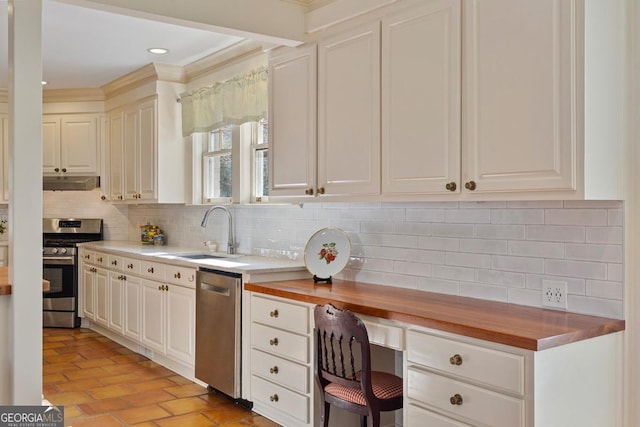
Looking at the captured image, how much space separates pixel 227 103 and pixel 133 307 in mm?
1938

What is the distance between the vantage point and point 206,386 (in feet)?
14.0

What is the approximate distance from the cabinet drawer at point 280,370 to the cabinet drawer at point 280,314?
196mm

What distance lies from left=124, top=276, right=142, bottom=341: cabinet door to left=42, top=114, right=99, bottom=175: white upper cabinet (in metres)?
1.97

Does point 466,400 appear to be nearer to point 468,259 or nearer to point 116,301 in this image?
point 468,259

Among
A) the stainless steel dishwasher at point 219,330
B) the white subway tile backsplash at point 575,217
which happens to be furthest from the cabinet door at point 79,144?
the white subway tile backsplash at point 575,217

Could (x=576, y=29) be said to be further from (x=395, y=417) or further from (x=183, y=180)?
(x=183, y=180)

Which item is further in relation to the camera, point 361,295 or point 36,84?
point 361,295

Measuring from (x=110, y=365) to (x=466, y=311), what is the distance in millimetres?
3436

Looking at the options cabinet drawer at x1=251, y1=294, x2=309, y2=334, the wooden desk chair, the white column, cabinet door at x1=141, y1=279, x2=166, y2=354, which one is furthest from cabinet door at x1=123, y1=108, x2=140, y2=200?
the wooden desk chair

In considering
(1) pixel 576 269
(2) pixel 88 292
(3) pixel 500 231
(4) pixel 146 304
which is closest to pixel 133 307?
(4) pixel 146 304

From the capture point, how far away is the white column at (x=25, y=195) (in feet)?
8.39

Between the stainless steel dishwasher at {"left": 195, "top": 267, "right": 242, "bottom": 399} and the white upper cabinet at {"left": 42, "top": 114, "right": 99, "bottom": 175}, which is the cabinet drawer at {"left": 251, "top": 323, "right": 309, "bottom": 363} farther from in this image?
the white upper cabinet at {"left": 42, "top": 114, "right": 99, "bottom": 175}

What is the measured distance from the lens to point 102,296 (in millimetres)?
5828

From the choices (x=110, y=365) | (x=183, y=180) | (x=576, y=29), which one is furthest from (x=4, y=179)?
(x=576, y=29)
